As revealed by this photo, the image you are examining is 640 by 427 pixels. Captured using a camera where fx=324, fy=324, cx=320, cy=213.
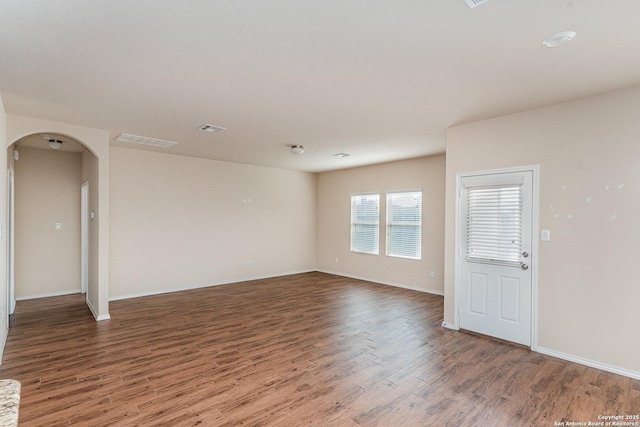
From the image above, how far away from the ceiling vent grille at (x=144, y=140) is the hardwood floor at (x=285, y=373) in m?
2.64

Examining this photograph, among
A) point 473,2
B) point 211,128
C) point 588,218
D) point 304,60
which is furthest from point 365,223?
point 473,2

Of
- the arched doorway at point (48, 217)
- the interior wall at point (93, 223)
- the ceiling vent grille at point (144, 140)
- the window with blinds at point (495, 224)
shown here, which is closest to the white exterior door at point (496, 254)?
the window with blinds at point (495, 224)

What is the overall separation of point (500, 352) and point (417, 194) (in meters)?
3.59

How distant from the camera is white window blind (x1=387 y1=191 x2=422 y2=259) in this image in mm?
6570

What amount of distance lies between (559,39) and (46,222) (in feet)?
24.5

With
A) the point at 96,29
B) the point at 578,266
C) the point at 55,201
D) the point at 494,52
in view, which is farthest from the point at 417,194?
the point at 55,201

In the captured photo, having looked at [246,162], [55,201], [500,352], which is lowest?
A: [500,352]

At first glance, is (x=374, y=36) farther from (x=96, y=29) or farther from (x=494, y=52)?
(x=96, y=29)

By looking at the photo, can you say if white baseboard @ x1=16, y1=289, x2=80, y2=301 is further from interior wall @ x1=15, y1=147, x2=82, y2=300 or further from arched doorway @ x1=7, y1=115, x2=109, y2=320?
arched doorway @ x1=7, y1=115, x2=109, y2=320

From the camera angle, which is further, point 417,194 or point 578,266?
point 417,194

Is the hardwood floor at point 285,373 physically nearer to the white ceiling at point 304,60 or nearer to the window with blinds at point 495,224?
the window with blinds at point 495,224

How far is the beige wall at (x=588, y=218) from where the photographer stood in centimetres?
303

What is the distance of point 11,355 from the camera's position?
11.0 feet

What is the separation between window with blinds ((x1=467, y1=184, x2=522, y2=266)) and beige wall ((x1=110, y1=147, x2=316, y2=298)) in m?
4.82
